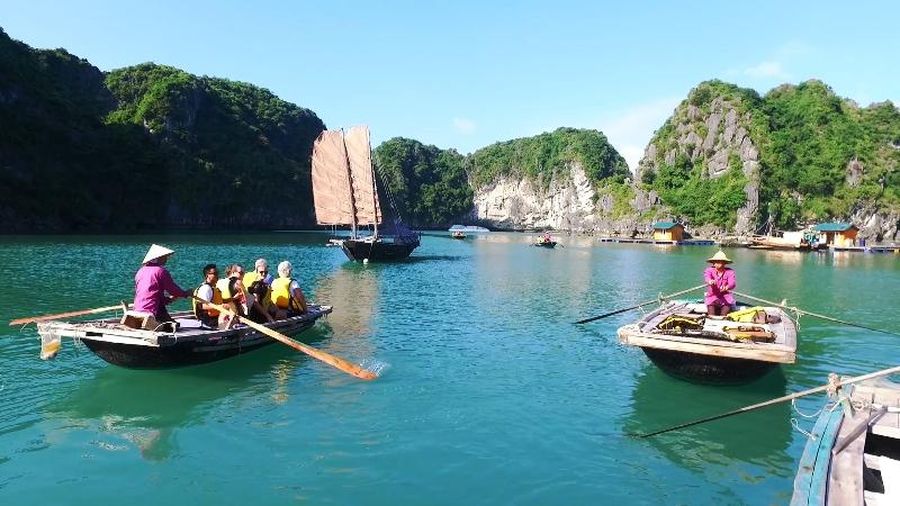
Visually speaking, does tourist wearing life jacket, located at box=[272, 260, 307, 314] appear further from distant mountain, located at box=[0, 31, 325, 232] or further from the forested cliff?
distant mountain, located at box=[0, 31, 325, 232]

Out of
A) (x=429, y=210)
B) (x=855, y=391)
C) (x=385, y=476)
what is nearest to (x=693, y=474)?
(x=855, y=391)

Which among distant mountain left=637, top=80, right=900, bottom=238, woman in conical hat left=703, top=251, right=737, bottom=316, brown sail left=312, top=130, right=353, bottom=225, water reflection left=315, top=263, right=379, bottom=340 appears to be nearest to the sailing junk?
brown sail left=312, top=130, right=353, bottom=225

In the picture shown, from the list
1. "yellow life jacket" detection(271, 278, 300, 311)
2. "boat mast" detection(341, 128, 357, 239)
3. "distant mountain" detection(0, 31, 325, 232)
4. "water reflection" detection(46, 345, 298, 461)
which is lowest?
"water reflection" detection(46, 345, 298, 461)

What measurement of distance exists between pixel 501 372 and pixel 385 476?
5.51m

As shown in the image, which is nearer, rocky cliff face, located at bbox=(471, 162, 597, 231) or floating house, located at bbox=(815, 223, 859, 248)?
floating house, located at bbox=(815, 223, 859, 248)

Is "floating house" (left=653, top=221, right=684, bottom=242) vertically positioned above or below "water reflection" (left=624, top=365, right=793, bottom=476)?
above

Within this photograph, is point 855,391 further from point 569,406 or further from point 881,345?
point 881,345

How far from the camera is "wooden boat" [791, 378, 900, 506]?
4754mm

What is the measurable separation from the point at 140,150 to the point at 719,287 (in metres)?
97.3

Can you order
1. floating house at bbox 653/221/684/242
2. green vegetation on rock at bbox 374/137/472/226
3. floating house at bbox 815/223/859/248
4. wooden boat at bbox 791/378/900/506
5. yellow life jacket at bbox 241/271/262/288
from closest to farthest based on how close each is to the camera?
wooden boat at bbox 791/378/900/506, yellow life jacket at bbox 241/271/262/288, floating house at bbox 815/223/859/248, floating house at bbox 653/221/684/242, green vegetation on rock at bbox 374/137/472/226

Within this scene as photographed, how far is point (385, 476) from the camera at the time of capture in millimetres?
7293

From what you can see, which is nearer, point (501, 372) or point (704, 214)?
point (501, 372)

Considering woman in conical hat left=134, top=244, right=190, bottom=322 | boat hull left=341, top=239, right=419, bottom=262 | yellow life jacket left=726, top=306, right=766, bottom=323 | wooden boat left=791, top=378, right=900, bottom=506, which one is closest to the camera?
wooden boat left=791, top=378, right=900, bottom=506

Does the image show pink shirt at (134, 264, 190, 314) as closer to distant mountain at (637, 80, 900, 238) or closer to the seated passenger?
the seated passenger
